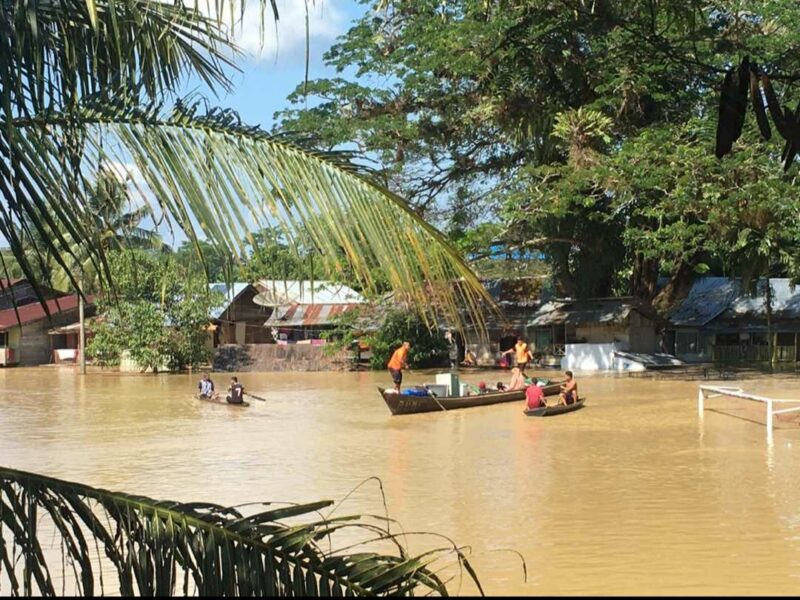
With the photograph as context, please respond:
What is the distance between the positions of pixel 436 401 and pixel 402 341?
13.9 meters

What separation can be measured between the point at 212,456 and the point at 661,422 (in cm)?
832

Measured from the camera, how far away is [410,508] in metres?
9.70

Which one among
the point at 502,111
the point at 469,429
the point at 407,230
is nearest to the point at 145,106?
the point at 407,230

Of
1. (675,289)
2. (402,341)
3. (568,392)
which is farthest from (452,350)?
(568,392)

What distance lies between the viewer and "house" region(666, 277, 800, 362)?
34.8 meters

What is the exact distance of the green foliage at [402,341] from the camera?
105 feet

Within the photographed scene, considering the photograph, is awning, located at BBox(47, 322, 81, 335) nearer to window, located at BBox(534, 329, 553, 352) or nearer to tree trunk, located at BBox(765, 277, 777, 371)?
window, located at BBox(534, 329, 553, 352)

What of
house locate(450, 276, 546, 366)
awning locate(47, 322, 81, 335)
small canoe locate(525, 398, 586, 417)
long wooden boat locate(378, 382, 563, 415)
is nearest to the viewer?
small canoe locate(525, 398, 586, 417)

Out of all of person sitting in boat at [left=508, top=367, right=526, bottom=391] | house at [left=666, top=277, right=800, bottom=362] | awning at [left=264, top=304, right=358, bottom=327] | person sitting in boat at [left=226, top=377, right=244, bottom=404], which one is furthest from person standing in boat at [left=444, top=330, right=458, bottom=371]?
person sitting in boat at [left=226, top=377, right=244, bottom=404]

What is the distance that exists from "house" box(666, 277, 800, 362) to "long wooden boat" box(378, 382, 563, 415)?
56.9 ft

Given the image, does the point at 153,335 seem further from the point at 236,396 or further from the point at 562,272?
the point at 562,272

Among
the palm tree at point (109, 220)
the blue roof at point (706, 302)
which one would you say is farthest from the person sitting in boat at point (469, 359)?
the palm tree at point (109, 220)

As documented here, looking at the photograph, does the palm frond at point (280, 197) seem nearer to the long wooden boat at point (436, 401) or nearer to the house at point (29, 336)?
the long wooden boat at point (436, 401)

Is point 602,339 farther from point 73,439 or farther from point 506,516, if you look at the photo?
point 506,516
